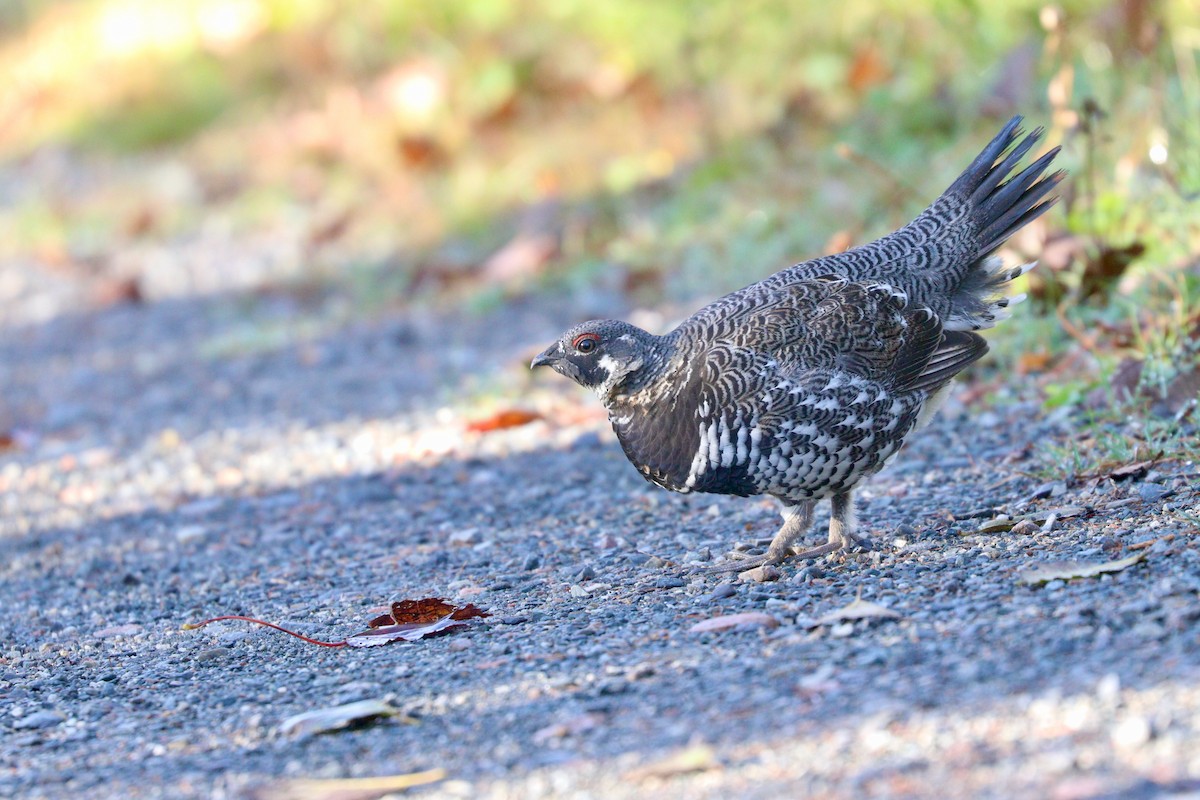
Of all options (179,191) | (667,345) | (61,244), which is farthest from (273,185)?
(667,345)

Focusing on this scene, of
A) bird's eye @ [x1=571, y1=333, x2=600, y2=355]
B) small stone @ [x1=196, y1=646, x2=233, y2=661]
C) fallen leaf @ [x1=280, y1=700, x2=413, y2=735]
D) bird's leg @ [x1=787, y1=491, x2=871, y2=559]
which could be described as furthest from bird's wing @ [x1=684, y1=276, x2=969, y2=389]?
small stone @ [x1=196, y1=646, x2=233, y2=661]

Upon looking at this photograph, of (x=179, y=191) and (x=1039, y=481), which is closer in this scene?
(x=1039, y=481)

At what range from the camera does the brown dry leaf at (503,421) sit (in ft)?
22.8

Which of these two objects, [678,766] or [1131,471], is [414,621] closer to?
[678,766]

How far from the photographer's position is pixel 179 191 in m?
14.3

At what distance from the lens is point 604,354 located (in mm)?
4578

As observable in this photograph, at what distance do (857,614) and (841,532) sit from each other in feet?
3.11

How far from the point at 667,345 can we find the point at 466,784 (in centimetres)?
194

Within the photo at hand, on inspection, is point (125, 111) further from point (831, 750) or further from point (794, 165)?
point (831, 750)

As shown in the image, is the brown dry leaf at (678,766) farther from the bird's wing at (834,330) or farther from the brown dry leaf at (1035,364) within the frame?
the brown dry leaf at (1035,364)

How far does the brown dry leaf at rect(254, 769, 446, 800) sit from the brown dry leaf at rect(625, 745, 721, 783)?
43cm

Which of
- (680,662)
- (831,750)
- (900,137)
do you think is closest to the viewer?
(831,750)

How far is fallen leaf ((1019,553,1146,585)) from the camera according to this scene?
3.69 meters

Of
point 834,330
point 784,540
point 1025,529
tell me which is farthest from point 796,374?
point 1025,529
